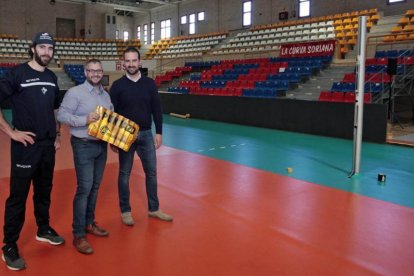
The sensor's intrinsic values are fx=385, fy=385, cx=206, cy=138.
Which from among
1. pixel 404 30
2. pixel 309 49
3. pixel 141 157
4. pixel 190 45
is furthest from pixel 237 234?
pixel 190 45

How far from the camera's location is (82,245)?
140 inches

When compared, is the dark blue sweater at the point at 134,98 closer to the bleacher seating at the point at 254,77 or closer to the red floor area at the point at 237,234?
the red floor area at the point at 237,234

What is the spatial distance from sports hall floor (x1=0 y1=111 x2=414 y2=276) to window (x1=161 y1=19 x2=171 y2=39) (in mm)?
24528

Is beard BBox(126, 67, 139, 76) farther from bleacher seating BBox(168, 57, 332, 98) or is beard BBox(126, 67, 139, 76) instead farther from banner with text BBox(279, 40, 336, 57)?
banner with text BBox(279, 40, 336, 57)

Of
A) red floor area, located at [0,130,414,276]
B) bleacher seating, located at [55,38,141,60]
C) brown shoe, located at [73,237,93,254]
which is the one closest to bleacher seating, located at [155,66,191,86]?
bleacher seating, located at [55,38,141,60]

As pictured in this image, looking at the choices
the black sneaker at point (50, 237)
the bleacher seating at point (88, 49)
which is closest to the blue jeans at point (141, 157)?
the black sneaker at point (50, 237)

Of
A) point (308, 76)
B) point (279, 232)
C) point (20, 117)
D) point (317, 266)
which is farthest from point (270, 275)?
point (308, 76)

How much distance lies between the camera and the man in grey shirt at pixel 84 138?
347cm

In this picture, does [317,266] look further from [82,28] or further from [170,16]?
[82,28]

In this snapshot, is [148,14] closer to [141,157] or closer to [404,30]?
[404,30]

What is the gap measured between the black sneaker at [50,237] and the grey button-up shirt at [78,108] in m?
1.04

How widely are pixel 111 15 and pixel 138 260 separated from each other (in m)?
31.3

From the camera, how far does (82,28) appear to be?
31109 millimetres

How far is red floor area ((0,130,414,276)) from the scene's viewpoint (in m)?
3.34
